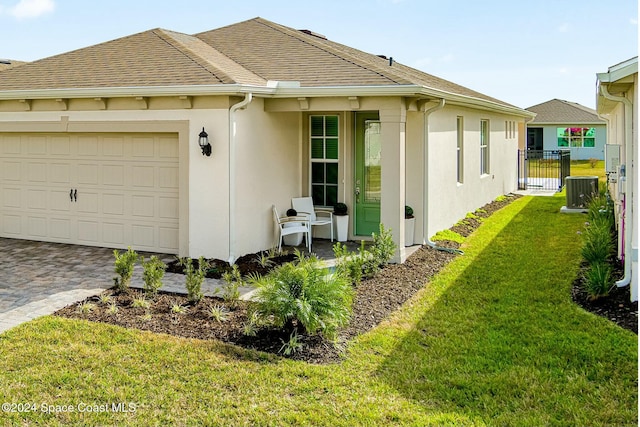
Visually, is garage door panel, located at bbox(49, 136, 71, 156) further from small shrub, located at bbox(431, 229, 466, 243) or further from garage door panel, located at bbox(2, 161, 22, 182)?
small shrub, located at bbox(431, 229, 466, 243)

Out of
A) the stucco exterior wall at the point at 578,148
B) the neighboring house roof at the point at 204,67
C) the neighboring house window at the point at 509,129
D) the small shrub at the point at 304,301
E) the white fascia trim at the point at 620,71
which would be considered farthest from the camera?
the stucco exterior wall at the point at 578,148

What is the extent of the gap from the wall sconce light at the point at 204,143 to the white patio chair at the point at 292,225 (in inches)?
65.1

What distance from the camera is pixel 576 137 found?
41.2m

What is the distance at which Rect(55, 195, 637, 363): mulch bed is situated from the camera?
253 inches

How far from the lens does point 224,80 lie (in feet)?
31.7

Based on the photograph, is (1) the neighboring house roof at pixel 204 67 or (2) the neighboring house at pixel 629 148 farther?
(1) the neighboring house roof at pixel 204 67

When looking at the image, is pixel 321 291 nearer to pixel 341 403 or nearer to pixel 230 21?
pixel 341 403

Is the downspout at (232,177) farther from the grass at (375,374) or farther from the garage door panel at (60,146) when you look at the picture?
the garage door panel at (60,146)

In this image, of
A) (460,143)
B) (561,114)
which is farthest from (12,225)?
(561,114)

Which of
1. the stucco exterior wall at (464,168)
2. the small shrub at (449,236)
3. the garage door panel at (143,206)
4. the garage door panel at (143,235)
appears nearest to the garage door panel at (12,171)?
the garage door panel at (143,206)

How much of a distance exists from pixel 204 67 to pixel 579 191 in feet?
36.1

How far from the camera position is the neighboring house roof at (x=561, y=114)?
38.9 m

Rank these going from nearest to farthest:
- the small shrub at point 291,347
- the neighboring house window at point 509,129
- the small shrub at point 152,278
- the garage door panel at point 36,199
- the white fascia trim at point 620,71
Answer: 1. the small shrub at point 291,347
2. the white fascia trim at point 620,71
3. the small shrub at point 152,278
4. the garage door panel at point 36,199
5. the neighboring house window at point 509,129

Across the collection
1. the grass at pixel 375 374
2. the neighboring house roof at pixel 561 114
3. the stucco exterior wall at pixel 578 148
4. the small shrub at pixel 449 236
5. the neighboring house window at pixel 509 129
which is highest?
the neighboring house roof at pixel 561 114
